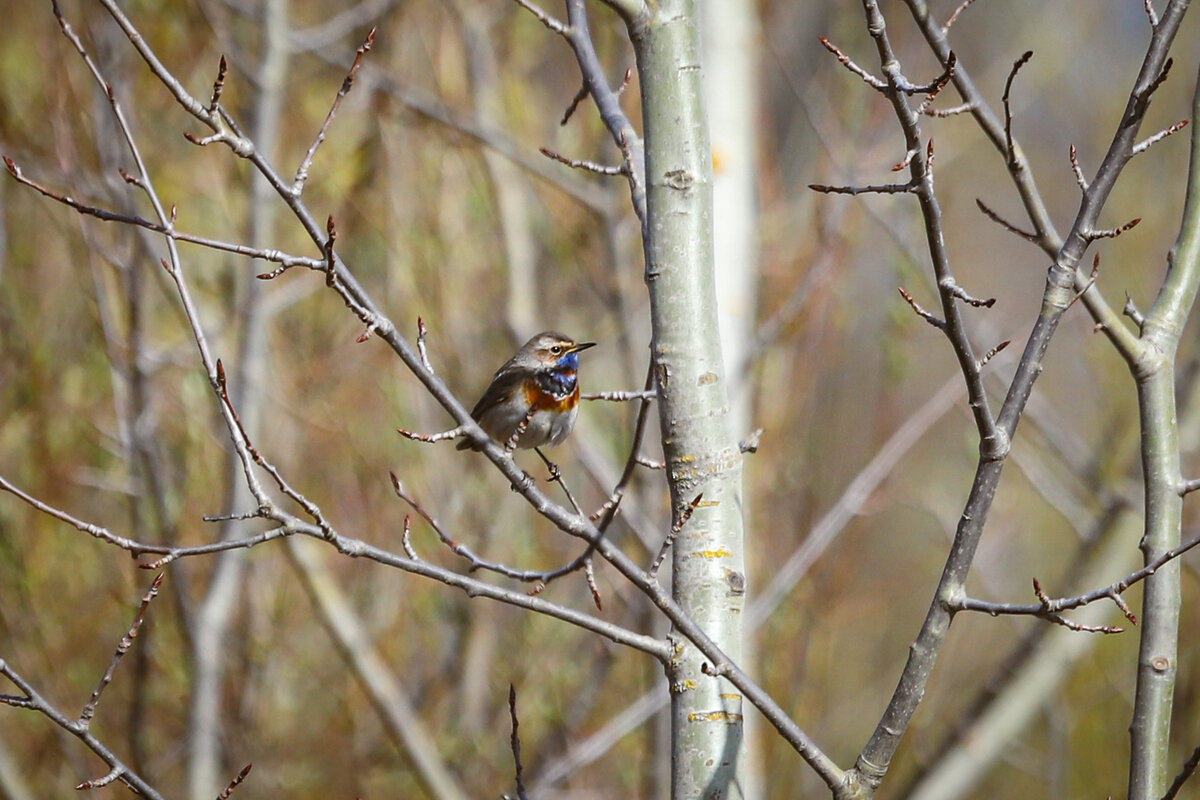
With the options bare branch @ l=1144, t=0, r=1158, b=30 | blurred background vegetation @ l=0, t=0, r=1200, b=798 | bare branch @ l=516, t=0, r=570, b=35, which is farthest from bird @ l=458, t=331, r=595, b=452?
bare branch @ l=1144, t=0, r=1158, b=30

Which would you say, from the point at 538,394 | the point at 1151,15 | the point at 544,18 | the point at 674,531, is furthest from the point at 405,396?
the point at 1151,15

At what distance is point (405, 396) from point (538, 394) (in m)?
2.97

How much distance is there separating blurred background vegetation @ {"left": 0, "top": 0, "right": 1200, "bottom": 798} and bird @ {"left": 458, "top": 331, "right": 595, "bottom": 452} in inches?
39.3

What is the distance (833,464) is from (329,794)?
3.96 metres

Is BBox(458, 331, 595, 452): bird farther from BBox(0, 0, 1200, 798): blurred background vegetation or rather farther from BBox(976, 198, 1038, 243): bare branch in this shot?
BBox(976, 198, 1038, 243): bare branch

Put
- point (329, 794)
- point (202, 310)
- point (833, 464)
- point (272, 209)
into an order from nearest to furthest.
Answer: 1. point (272, 209)
2. point (202, 310)
3. point (329, 794)
4. point (833, 464)

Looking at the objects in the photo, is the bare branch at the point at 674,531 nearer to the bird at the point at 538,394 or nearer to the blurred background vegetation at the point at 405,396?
the bird at the point at 538,394

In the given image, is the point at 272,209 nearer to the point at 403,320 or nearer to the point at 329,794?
the point at 403,320

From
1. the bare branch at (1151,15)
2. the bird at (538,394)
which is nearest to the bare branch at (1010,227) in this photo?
the bare branch at (1151,15)

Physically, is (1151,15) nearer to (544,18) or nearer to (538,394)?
(544,18)

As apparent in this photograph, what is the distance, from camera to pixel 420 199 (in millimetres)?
7219

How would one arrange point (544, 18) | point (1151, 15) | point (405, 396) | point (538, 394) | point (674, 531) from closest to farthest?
point (674, 531), point (1151, 15), point (544, 18), point (538, 394), point (405, 396)

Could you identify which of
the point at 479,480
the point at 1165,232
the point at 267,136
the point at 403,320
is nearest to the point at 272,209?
the point at 267,136

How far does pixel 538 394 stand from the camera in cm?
425
